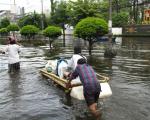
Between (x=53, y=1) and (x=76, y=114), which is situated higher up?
(x=53, y=1)

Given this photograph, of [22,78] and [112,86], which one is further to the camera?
[22,78]

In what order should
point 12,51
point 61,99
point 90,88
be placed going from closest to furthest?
point 90,88, point 61,99, point 12,51

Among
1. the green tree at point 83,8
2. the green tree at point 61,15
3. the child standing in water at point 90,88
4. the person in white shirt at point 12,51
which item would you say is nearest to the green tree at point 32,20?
the green tree at point 61,15

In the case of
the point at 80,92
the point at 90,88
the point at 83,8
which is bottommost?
the point at 80,92

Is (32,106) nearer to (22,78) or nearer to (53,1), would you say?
(22,78)

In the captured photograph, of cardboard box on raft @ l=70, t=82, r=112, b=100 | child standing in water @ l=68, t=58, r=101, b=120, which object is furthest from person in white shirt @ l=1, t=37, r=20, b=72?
child standing in water @ l=68, t=58, r=101, b=120

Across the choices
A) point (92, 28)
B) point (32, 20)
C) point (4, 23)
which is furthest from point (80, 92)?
point (4, 23)

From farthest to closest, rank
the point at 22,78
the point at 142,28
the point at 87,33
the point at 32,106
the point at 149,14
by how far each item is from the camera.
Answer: the point at 149,14 < the point at 142,28 < the point at 87,33 < the point at 22,78 < the point at 32,106

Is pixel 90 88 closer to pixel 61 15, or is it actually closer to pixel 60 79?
pixel 60 79

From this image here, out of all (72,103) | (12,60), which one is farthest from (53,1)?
(72,103)

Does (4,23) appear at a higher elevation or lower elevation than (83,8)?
higher

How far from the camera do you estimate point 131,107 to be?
885 cm

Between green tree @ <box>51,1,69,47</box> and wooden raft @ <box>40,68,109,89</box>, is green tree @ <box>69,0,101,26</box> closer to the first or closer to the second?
wooden raft @ <box>40,68,109,89</box>

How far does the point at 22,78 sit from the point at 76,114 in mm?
5510
